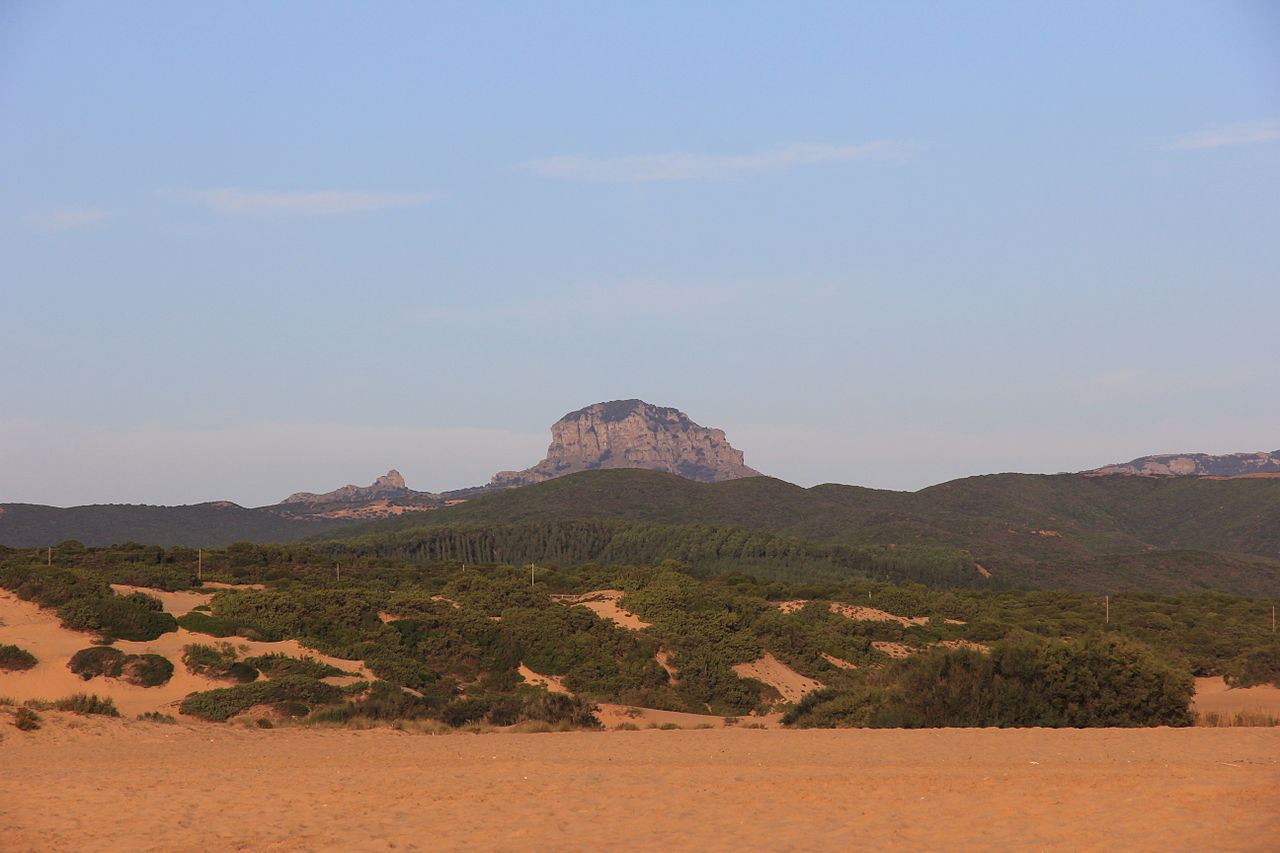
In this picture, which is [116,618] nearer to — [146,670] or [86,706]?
[146,670]

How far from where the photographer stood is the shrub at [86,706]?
70.1ft

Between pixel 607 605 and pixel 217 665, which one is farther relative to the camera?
pixel 607 605

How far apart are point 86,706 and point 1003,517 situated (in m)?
140

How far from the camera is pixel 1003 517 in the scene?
14725cm

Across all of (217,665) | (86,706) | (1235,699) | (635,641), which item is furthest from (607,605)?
(86,706)

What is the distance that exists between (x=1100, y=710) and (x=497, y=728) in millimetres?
12302

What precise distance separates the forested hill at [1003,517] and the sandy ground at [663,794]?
241 ft

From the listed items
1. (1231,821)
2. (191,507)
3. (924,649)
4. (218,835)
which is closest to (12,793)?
(218,835)

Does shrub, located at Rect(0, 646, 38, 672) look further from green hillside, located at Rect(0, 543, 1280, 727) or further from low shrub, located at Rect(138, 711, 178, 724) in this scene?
low shrub, located at Rect(138, 711, 178, 724)

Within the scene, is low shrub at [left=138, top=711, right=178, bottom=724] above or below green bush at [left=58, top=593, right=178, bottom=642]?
below

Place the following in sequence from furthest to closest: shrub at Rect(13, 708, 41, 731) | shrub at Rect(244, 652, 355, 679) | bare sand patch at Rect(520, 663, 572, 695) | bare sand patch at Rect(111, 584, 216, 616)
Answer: bare sand patch at Rect(111, 584, 216, 616)
bare sand patch at Rect(520, 663, 572, 695)
shrub at Rect(244, 652, 355, 679)
shrub at Rect(13, 708, 41, 731)

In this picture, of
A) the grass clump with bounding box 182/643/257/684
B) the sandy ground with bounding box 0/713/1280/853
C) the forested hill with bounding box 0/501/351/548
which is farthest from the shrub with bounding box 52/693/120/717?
the forested hill with bounding box 0/501/351/548

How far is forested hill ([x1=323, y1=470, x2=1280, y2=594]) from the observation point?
324ft

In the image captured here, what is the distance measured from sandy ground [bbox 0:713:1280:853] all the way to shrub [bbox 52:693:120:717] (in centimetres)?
213
